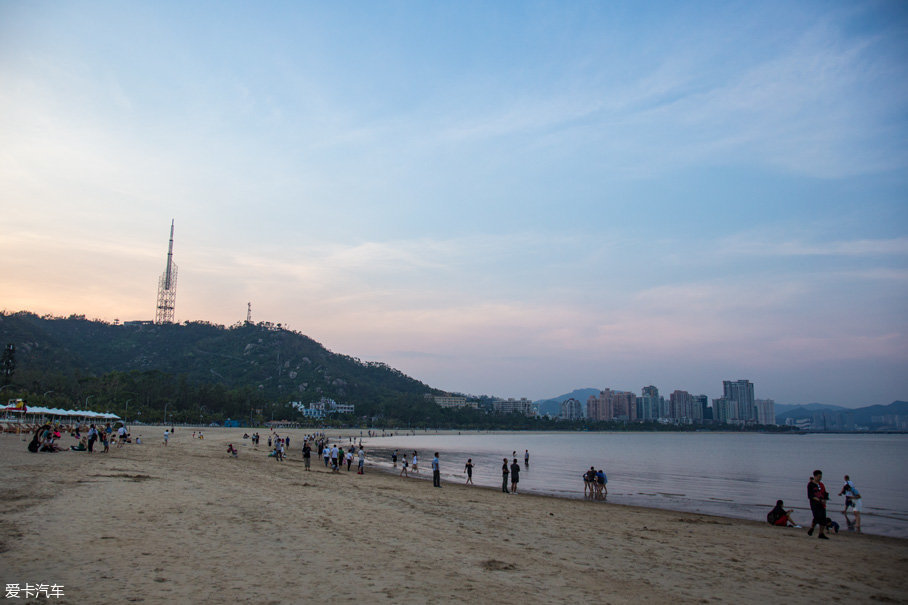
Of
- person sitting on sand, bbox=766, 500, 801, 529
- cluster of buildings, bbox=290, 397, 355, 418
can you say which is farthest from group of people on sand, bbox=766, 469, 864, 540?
cluster of buildings, bbox=290, 397, 355, 418

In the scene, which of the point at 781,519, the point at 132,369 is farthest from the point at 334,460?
the point at 132,369

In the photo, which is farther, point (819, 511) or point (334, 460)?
point (334, 460)

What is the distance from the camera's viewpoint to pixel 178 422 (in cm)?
10875

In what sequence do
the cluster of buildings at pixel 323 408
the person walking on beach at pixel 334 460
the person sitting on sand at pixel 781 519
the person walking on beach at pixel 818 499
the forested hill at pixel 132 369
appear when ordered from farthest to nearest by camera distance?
the cluster of buildings at pixel 323 408 < the forested hill at pixel 132 369 < the person walking on beach at pixel 334 460 < the person sitting on sand at pixel 781 519 < the person walking on beach at pixel 818 499

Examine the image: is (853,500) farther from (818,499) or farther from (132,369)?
(132,369)

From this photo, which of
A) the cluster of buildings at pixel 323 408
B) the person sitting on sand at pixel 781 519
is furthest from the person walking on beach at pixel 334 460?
the cluster of buildings at pixel 323 408

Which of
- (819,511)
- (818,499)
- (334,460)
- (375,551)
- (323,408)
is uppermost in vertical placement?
(818,499)

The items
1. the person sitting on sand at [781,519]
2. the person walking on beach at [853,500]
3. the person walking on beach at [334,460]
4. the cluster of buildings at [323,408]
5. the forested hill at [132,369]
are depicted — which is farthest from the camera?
the cluster of buildings at [323,408]

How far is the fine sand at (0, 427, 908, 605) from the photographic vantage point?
7.83m

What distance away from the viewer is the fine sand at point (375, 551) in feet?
25.7

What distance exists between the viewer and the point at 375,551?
33.7ft

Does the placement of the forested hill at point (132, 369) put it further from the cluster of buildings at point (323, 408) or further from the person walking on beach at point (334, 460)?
the person walking on beach at point (334, 460)

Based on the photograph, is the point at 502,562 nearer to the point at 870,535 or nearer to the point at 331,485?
the point at 331,485

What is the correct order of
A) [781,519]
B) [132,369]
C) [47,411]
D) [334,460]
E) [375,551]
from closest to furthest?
[375,551]
[781,519]
[334,460]
[47,411]
[132,369]
